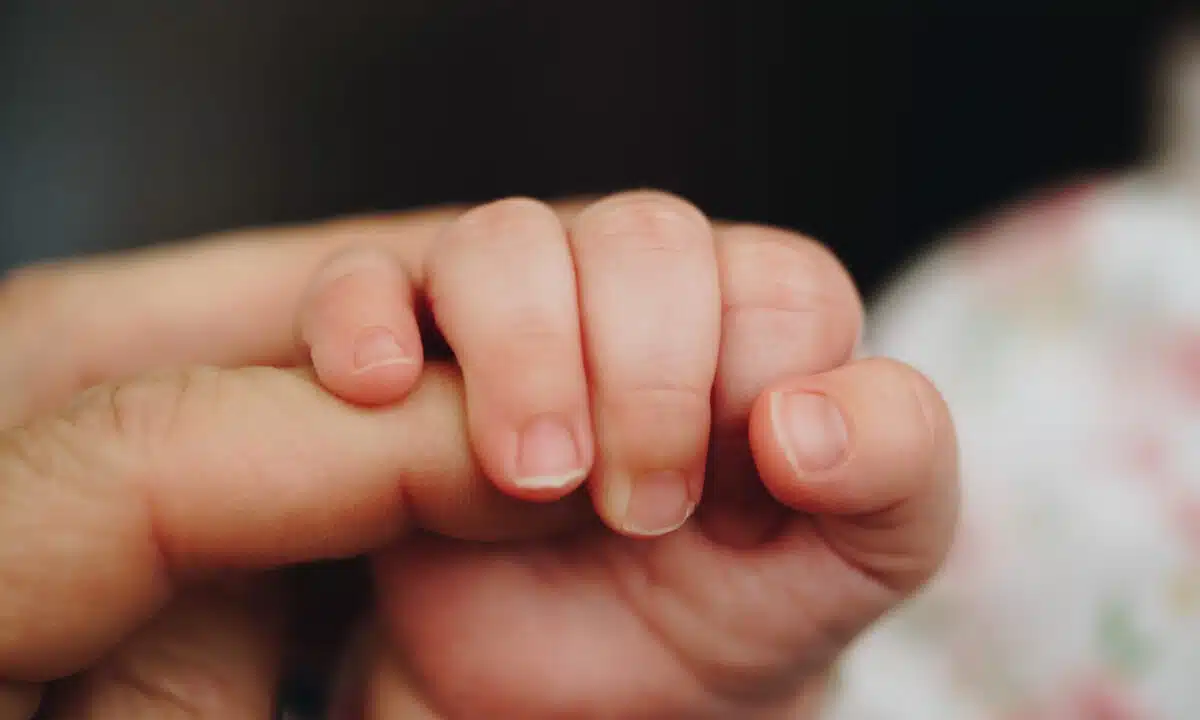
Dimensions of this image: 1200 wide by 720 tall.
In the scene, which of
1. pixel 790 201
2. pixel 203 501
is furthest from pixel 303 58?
pixel 203 501

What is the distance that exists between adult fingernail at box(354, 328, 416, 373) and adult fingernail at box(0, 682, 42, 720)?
192 mm

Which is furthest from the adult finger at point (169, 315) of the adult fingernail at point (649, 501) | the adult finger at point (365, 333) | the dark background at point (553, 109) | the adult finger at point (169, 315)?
the dark background at point (553, 109)

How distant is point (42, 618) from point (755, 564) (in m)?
0.30

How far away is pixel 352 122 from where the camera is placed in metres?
1.09

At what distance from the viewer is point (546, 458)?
15.6 inches

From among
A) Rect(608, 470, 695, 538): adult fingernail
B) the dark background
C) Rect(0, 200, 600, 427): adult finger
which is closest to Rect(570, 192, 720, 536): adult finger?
Rect(608, 470, 695, 538): adult fingernail

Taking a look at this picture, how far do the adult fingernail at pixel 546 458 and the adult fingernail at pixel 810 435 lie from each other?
0.08 meters

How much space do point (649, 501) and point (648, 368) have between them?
0.06 meters

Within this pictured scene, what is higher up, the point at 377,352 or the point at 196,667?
the point at 377,352

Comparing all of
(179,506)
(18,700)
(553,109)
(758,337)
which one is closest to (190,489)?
(179,506)

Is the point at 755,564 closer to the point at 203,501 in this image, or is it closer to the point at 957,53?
the point at 203,501

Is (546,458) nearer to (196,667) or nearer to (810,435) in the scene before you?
(810,435)

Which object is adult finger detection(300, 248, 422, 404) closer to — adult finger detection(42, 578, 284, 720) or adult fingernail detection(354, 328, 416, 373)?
adult fingernail detection(354, 328, 416, 373)

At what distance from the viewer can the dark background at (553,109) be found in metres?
0.99
